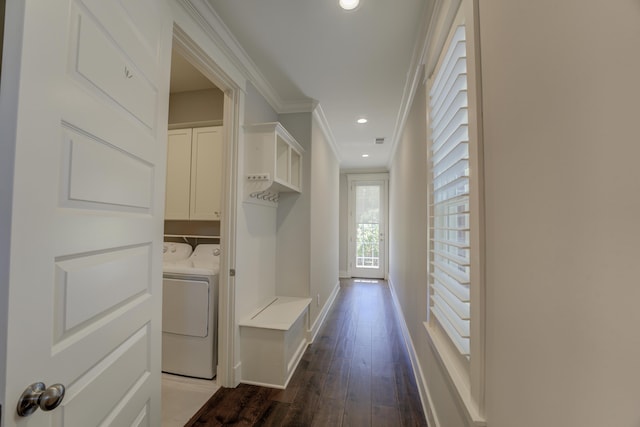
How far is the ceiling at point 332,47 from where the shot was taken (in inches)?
63.3

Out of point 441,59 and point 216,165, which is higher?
point 441,59

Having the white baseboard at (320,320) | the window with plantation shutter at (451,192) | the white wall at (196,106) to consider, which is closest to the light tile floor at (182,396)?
the white baseboard at (320,320)

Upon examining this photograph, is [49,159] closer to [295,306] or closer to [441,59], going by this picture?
[441,59]

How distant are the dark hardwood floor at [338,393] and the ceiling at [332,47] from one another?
2.63 meters

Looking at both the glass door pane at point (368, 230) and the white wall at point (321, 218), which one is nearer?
the white wall at point (321, 218)

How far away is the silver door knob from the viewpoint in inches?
22.5

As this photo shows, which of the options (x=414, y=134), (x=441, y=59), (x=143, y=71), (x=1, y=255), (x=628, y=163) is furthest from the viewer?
(x=414, y=134)

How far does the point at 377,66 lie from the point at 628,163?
2161 mm

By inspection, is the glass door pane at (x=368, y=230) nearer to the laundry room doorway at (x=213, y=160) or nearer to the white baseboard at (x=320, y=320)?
the white baseboard at (x=320, y=320)

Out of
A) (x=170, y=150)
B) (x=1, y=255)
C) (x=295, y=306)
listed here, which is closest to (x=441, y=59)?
(x=1, y=255)

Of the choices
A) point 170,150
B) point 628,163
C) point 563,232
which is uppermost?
point 170,150

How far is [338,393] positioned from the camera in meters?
2.00

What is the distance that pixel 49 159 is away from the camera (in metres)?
0.64

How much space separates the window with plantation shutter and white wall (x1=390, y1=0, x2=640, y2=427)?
0.25 m
